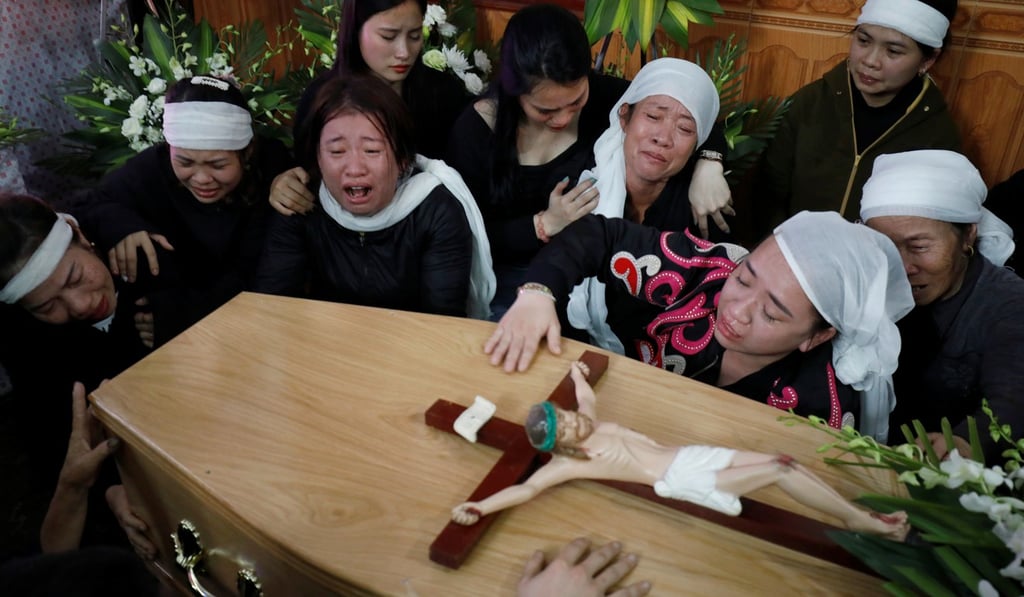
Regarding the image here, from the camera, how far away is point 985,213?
219 centimetres

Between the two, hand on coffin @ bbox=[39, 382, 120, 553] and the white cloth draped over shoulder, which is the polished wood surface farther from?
the white cloth draped over shoulder

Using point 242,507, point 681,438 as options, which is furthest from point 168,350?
point 681,438

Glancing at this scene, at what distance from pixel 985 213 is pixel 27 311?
2.76 meters

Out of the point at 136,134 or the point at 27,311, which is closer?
the point at 27,311

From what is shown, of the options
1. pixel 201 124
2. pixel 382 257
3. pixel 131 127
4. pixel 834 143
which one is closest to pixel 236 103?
pixel 201 124

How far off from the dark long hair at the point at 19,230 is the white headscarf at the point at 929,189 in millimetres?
2264

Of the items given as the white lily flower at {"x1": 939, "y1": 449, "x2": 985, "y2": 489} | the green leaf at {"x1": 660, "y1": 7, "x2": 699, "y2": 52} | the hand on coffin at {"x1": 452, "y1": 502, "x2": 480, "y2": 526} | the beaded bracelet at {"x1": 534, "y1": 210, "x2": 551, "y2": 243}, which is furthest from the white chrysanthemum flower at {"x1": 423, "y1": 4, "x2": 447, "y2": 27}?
the white lily flower at {"x1": 939, "y1": 449, "x2": 985, "y2": 489}

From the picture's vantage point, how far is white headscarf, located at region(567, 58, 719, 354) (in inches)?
90.6

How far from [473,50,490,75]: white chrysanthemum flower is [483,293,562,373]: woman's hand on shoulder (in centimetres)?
210

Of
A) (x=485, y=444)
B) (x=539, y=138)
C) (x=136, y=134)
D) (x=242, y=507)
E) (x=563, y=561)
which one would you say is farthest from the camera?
(x=136, y=134)

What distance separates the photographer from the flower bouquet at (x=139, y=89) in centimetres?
303

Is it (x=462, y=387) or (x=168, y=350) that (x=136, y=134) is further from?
(x=462, y=387)

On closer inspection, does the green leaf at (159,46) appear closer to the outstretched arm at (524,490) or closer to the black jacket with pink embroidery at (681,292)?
the black jacket with pink embroidery at (681,292)

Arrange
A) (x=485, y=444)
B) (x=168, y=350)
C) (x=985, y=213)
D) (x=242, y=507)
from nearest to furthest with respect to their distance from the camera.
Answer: (x=242, y=507), (x=485, y=444), (x=168, y=350), (x=985, y=213)
